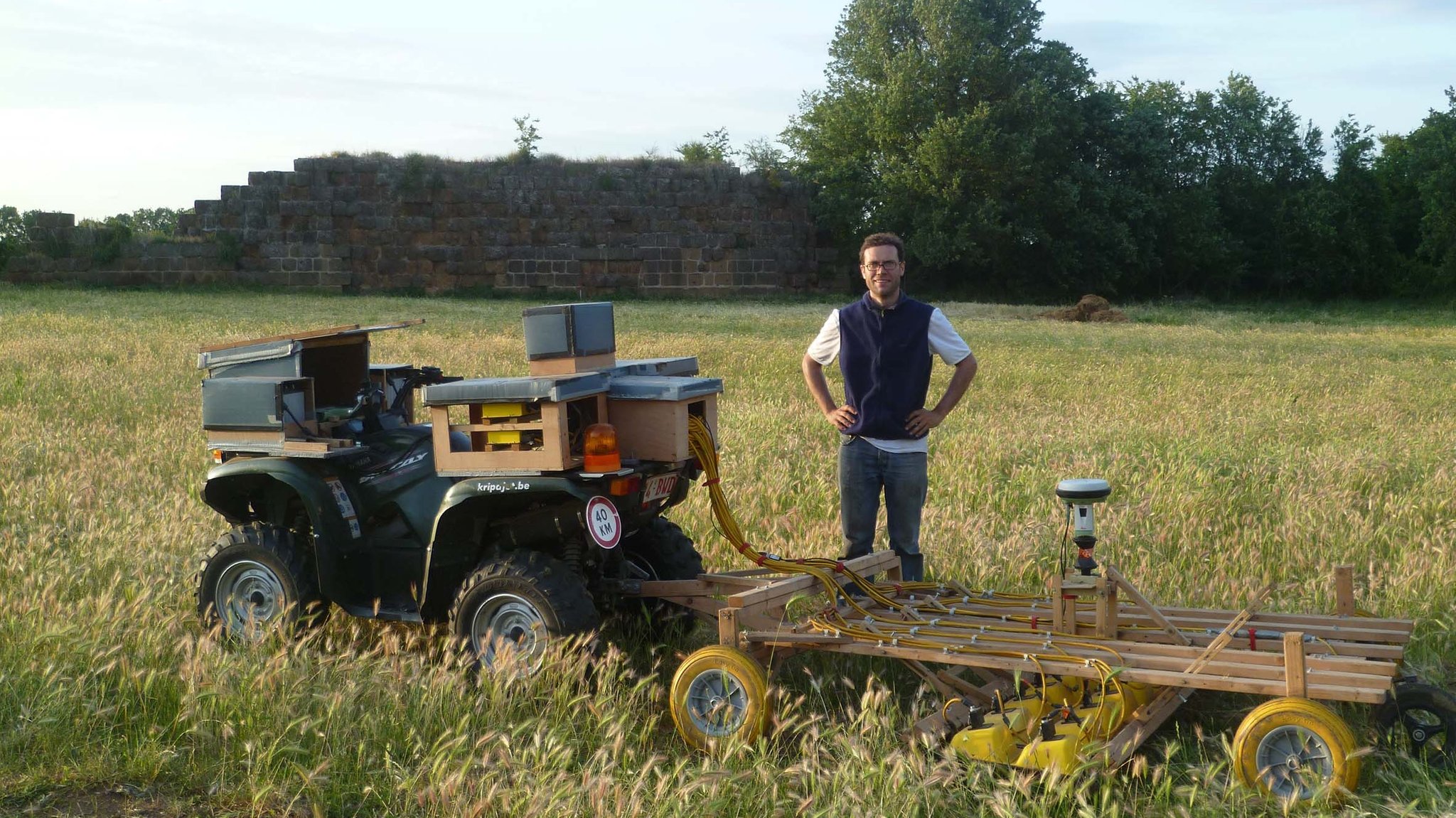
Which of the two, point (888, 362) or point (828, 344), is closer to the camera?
point (888, 362)

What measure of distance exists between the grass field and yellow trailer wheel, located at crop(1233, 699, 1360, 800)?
0.25 ft

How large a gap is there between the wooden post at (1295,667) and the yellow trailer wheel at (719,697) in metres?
1.59

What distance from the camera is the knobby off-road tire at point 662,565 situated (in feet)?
17.9

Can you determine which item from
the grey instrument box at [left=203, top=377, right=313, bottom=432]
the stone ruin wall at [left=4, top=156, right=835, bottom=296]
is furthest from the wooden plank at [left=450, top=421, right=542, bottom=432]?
the stone ruin wall at [left=4, top=156, right=835, bottom=296]

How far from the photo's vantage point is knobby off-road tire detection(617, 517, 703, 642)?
5457 mm

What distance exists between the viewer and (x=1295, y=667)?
3623mm

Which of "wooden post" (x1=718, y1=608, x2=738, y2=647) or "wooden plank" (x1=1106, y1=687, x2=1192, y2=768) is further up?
"wooden post" (x1=718, y1=608, x2=738, y2=647)

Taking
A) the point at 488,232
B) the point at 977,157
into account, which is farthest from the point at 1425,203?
the point at 488,232

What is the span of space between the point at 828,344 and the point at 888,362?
0.35 metres

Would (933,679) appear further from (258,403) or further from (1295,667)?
(258,403)

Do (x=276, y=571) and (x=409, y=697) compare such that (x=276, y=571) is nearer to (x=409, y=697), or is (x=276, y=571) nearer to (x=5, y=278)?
(x=409, y=697)

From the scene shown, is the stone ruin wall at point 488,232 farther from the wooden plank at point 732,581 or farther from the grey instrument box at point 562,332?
the wooden plank at point 732,581

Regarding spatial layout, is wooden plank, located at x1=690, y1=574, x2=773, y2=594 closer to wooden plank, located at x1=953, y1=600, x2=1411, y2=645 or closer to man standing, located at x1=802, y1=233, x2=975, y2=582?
wooden plank, located at x1=953, y1=600, x2=1411, y2=645

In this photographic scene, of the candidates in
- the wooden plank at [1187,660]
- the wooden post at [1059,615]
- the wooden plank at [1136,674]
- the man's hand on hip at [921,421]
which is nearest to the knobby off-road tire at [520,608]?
the wooden plank at [1136,674]
